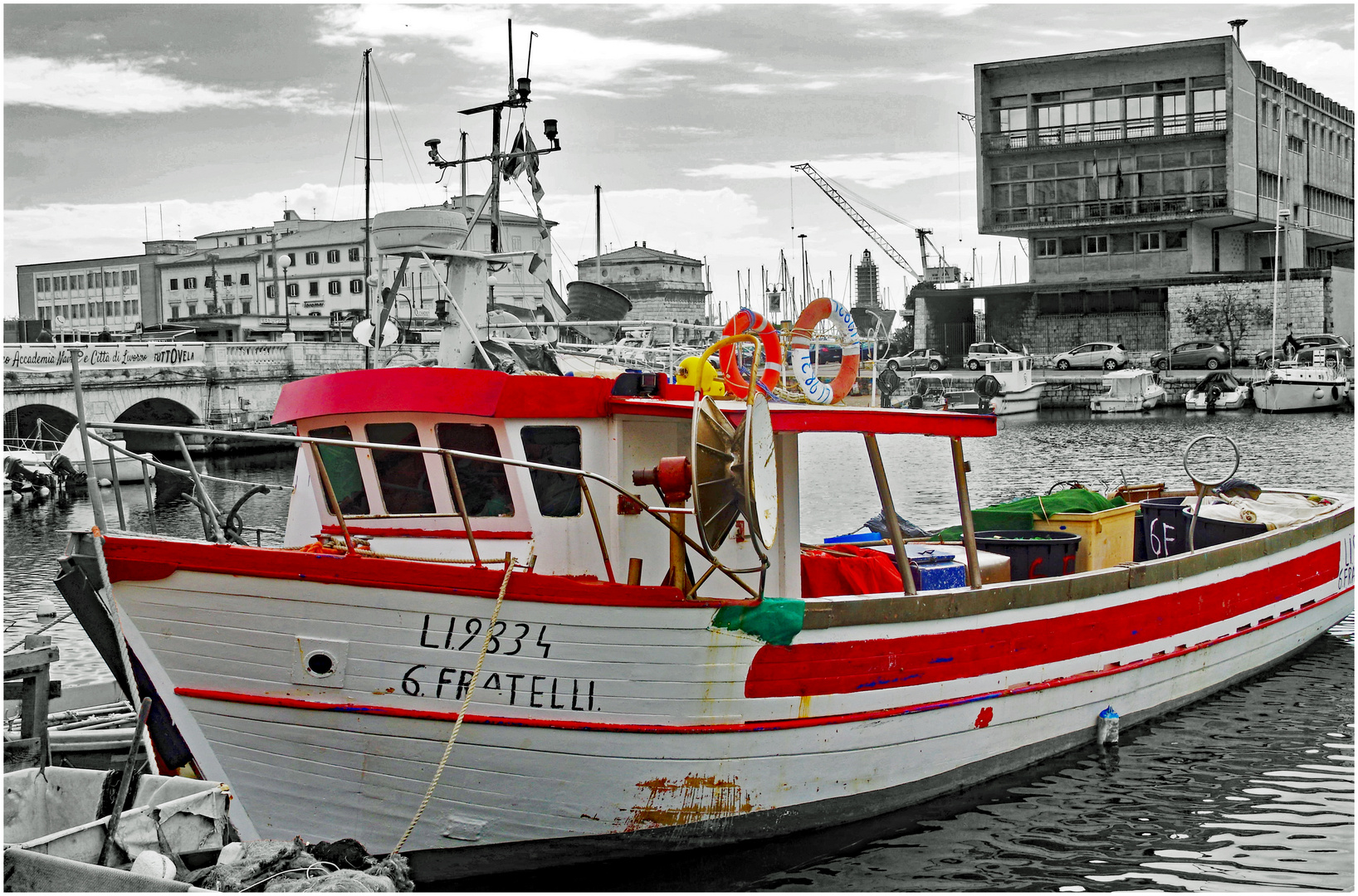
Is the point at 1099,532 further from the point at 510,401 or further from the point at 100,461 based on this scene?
the point at 100,461

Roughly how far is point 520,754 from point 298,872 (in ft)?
4.79

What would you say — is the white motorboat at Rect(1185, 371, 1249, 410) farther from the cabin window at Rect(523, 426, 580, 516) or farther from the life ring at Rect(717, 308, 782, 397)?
the cabin window at Rect(523, 426, 580, 516)

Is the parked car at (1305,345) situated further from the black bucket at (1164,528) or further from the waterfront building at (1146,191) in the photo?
the black bucket at (1164,528)

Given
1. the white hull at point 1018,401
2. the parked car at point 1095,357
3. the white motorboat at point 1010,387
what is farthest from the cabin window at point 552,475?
the parked car at point 1095,357

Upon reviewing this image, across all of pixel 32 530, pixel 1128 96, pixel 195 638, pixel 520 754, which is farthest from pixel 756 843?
pixel 1128 96

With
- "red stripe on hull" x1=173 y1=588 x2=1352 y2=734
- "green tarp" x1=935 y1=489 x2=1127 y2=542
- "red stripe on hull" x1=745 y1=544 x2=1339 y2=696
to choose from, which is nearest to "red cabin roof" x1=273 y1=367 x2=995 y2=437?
"red stripe on hull" x1=745 y1=544 x2=1339 y2=696

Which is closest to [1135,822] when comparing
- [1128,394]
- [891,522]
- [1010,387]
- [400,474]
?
[891,522]

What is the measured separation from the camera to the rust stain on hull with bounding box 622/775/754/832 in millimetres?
8031

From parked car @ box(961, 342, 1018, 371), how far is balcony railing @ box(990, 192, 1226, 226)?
26.2 feet

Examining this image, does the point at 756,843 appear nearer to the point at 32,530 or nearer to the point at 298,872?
the point at 298,872

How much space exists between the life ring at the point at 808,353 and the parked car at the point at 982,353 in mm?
54508

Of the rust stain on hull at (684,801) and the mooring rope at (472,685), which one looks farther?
the rust stain on hull at (684,801)

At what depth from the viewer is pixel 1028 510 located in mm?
12430

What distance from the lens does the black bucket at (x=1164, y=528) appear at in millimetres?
13523
